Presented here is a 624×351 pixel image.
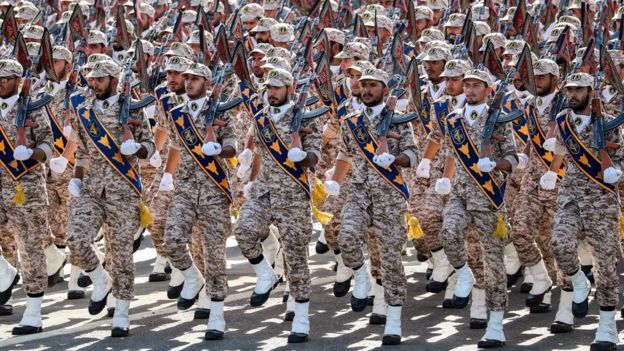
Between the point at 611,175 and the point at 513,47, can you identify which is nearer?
the point at 611,175

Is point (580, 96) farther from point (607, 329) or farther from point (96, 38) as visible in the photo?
point (96, 38)

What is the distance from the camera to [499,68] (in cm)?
1534

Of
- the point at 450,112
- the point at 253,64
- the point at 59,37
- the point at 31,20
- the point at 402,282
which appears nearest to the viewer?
the point at 402,282

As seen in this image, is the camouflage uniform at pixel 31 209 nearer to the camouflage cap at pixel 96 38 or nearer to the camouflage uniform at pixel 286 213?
the camouflage uniform at pixel 286 213

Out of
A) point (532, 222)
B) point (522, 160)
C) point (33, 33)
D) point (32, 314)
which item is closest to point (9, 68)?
point (32, 314)

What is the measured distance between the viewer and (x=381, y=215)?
538 inches

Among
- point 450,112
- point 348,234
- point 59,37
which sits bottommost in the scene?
point 348,234

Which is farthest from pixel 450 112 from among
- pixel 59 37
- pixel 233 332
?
pixel 59 37

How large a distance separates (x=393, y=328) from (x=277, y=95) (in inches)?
92.6

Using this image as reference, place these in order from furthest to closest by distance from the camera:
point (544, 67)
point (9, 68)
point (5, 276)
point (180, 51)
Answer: point (180, 51), point (5, 276), point (544, 67), point (9, 68)

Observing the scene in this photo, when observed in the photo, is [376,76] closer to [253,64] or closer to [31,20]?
[253,64]

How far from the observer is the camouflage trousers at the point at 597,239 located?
1312 cm

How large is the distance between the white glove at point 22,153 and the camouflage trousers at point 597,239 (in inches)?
190

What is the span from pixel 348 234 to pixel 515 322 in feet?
6.47
